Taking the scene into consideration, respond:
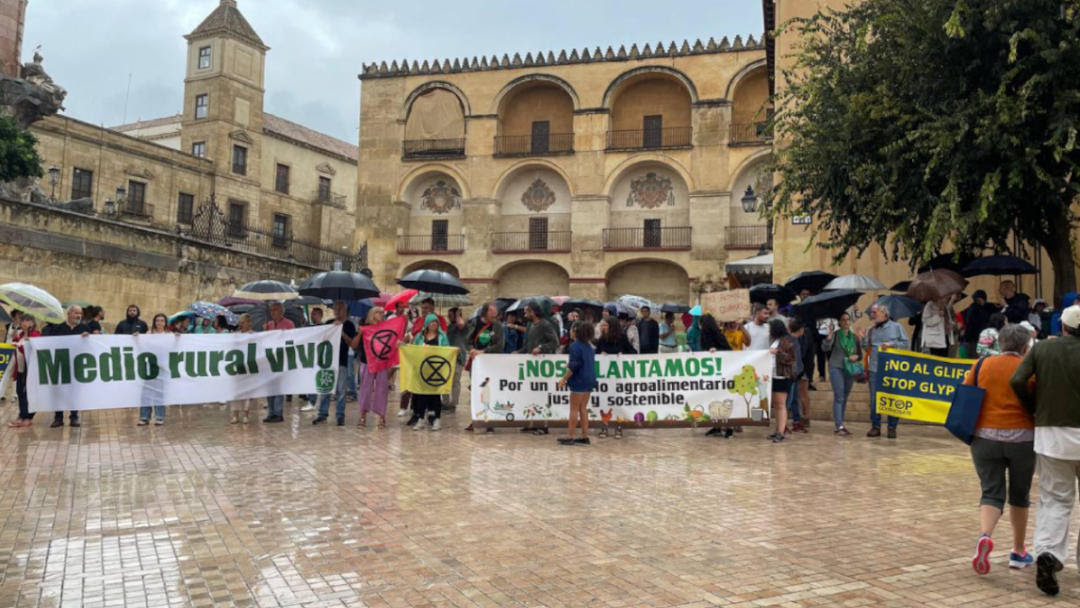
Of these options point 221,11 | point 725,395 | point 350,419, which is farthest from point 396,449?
point 221,11

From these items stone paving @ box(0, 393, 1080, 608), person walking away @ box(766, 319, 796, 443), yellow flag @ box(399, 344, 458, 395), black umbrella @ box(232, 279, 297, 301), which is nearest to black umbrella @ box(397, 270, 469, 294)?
black umbrella @ box(232, 279, 297, 301)

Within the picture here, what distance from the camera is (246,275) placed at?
3148cm

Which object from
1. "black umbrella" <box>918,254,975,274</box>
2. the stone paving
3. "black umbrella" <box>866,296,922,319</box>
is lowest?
the stone paving

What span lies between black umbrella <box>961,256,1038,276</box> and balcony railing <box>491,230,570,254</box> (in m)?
28.1

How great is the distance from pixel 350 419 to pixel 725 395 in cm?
562

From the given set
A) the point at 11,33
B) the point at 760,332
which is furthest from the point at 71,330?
the point at 11,33

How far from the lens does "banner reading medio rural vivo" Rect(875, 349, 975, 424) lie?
434 inches


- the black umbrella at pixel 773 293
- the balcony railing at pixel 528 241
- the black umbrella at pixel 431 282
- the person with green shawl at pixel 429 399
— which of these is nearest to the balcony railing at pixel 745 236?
the balcony railing at pixel 528 241

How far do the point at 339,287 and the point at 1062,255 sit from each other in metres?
12.3

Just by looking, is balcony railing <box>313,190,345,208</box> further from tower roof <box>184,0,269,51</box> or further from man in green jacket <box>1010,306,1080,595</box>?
man in green jacket <box>1010,306,1080,595</box>

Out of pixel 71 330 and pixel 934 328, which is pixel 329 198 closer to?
pixel 71 330

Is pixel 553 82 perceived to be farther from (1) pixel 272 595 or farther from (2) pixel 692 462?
(1) pixel 272 595

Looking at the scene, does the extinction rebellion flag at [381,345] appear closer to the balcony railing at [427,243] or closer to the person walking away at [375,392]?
the person walking away at [375,392]

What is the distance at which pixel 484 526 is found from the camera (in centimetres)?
605
